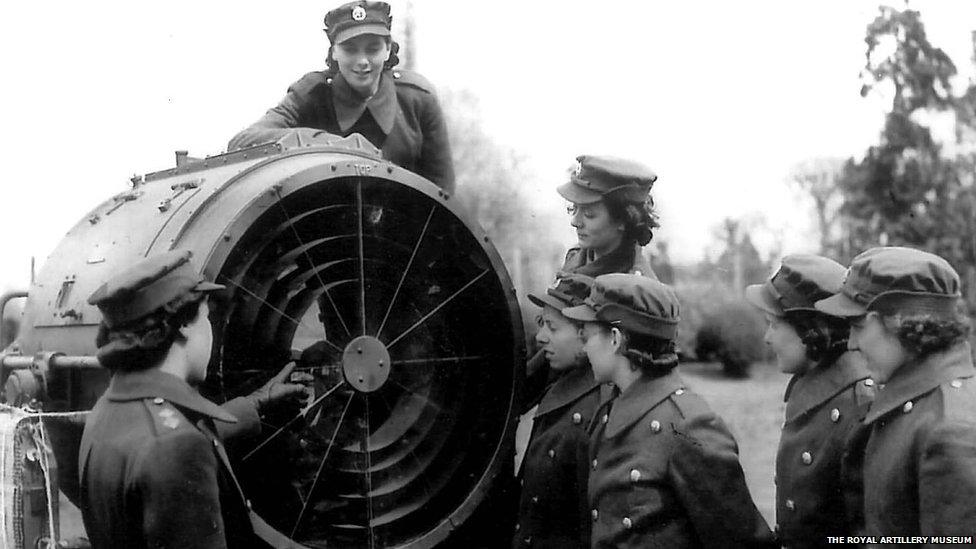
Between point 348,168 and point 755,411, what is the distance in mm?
12364

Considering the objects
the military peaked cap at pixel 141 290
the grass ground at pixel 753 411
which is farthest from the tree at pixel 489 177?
the military peaked cap at pixel 141 290

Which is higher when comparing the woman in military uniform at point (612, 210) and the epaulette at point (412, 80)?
the epaulette at point (412, 80)

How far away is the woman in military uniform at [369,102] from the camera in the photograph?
15.7 ft

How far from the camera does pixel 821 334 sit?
11.0 feet

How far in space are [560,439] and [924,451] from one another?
5.09 ft

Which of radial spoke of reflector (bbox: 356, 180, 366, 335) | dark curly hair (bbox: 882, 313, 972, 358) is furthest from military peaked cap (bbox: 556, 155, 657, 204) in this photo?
dark curly hair (bbox: 882, 313, 972, 358)

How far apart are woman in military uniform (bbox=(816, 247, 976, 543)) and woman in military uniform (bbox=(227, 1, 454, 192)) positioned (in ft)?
8.51

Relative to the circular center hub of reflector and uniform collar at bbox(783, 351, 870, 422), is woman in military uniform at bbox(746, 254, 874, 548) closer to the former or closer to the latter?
uniform collar at bbox(783, 351, 870, 422)

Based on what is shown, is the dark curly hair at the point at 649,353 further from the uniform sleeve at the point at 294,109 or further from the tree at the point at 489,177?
the tree at the point at 489,177

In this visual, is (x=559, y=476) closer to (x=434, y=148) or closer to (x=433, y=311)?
(x=433, y=311)

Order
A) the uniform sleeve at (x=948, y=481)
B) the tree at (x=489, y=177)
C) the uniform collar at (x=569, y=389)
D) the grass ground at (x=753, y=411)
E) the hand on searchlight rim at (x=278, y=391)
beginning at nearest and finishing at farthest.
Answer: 1. the uniform sleeve at (x=948, y=481)
2. the hand on searchlight rim at (x=278, y=391)
3. the uniform collar at (x=569, y=389)
4. the grass ground at (x=753, y=411)
5. the tree at (x=489, y=177)

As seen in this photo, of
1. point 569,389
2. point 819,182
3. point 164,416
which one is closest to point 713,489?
point 569,389

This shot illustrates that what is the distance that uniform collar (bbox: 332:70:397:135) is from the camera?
4.93m

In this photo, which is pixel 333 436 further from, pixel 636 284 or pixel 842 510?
pixel 842 510
